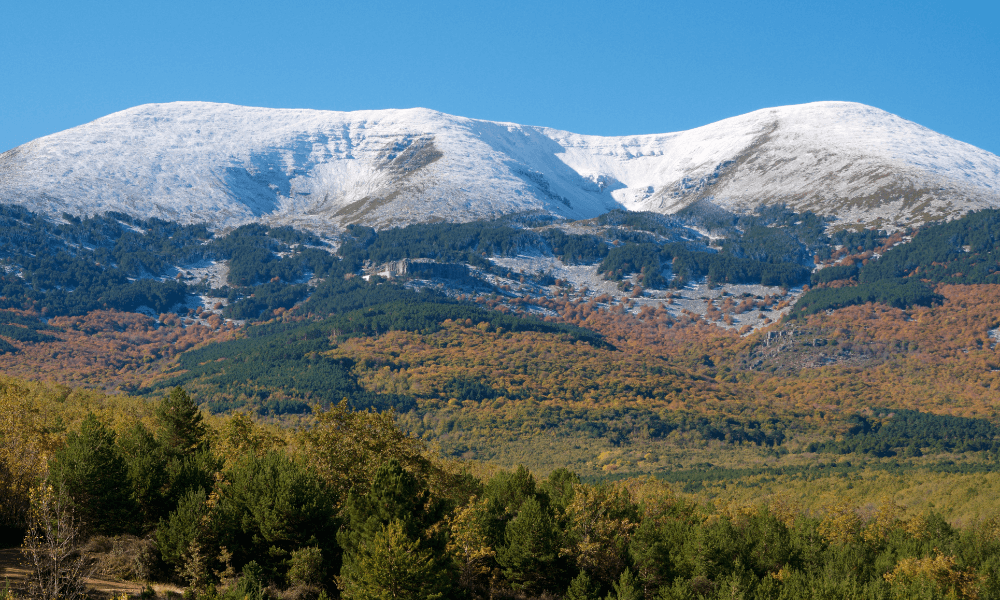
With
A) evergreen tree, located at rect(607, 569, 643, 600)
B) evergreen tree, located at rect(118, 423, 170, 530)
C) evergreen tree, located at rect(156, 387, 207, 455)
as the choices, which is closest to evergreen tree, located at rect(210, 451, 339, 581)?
evergreen tree, located at rect(118, 423, 170, 530)

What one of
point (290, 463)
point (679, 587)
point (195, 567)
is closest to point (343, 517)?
point (290, 463)

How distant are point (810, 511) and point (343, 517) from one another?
357 feet

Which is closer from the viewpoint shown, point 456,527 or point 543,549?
point 456,527

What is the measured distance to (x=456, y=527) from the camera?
268 ft

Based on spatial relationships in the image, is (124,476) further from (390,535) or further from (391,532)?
(390,535)

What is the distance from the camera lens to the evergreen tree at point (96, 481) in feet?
249

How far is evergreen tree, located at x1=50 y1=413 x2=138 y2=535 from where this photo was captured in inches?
2987

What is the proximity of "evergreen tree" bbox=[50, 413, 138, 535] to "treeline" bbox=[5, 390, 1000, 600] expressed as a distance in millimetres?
154

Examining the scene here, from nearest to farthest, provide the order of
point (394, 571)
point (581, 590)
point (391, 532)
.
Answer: point (394, 571), point (391, 532), point (581, 590)

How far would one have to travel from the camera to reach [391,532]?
229 ft

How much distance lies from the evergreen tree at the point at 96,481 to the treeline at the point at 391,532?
0.15 metres

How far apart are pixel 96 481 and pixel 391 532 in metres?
27.3

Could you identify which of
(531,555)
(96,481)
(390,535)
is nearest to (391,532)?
(390,535)

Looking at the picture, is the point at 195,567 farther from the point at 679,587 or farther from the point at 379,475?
the point at 679,587
